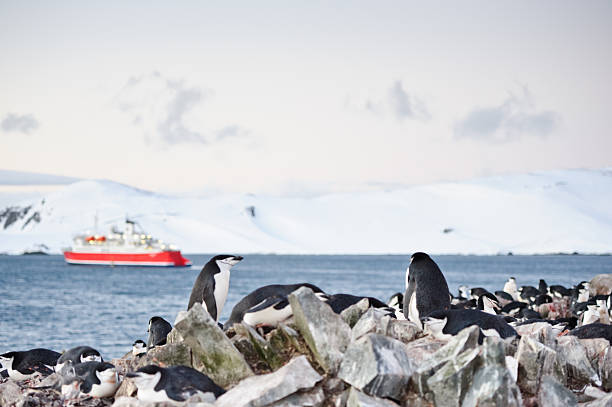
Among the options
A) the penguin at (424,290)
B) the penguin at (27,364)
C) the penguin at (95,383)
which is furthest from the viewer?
the penguin at (27,364)

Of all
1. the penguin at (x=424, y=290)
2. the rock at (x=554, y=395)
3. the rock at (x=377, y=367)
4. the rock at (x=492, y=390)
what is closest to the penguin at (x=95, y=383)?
the rock at (x=377, y=367)

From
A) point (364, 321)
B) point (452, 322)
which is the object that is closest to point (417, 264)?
point (452, 322)

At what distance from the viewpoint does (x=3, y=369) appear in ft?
36.6

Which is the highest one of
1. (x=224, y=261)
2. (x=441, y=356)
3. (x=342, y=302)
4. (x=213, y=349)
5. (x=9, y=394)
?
(x=224, y=261)

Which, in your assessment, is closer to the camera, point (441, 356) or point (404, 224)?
point (441, 356)

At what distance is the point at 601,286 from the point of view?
2284cm

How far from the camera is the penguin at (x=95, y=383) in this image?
791 centimetres

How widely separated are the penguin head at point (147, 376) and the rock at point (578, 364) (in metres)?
4.24

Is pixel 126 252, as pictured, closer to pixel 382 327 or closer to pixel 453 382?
pixel 382 327

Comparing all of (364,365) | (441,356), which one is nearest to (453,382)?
(441,356)

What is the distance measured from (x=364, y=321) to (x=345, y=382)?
791 millimetres

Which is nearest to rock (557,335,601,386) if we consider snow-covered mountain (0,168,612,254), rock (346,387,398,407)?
rock (346,387,398,407)

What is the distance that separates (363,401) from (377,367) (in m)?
0.33

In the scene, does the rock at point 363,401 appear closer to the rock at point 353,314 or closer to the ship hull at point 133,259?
the rock at point 353,314
